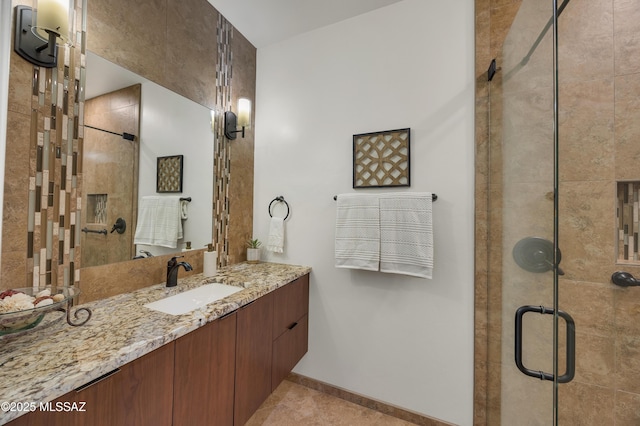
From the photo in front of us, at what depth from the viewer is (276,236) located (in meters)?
1.92

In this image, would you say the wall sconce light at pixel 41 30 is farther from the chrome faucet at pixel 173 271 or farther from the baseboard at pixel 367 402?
the baseboard at pixel 367 402

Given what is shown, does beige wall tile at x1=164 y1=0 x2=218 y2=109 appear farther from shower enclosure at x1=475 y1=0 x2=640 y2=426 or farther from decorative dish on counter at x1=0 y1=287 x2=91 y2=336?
shower enclosure at x1=475 y1=0 x2=640 y2=426

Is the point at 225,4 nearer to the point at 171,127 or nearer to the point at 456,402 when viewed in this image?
the point at 171,127

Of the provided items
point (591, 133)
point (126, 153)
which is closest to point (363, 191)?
point (591, 133)

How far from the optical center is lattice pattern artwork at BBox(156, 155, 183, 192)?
1.39m

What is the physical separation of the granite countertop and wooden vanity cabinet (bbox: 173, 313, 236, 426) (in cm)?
7

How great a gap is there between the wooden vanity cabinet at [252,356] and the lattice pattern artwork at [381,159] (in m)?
0.98

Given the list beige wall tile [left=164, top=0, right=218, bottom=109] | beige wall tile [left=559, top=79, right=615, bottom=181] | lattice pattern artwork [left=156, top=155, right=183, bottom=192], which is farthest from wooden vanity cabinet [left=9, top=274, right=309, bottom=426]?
beige wall tile [left=559, top=79, right=615, bottom=181]

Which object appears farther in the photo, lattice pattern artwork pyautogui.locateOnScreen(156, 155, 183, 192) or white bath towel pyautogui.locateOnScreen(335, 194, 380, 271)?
white bath towel pyautogui.locateOnScreen(335, 194, 380, 271)

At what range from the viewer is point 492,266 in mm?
1389

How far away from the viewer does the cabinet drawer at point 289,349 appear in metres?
1.48

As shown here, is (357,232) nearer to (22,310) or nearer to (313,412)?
(313,412)

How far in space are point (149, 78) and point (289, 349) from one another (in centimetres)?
180

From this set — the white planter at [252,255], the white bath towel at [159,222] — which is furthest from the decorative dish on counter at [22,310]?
the white planter at [252,255]
